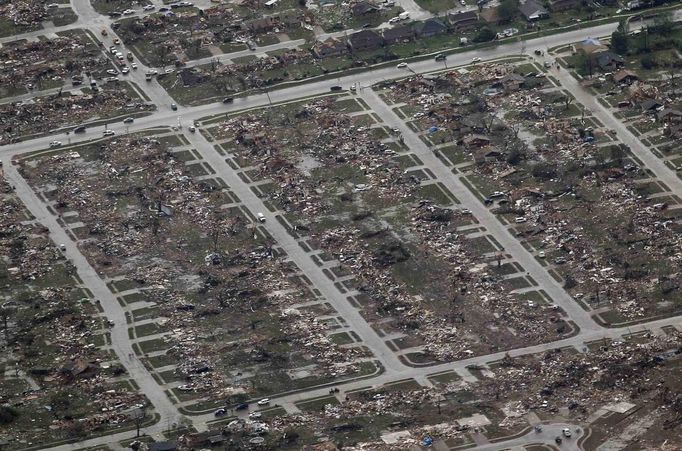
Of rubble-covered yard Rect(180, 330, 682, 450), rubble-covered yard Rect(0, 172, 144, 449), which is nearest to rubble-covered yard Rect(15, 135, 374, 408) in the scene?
rubble-covered yard Rect(0, 172, 144, 449)

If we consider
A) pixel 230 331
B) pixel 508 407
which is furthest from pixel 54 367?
pixel 508 407

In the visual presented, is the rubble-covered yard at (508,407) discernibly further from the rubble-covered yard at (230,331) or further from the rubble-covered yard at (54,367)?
the rubble-covered yard at (54,367)

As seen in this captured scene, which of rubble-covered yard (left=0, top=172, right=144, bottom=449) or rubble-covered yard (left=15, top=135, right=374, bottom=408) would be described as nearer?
rubble-covered yard (left=0, top=172, right=144, bottom=449)

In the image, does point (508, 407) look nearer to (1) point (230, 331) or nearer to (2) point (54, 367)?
(1) point (230, 331)

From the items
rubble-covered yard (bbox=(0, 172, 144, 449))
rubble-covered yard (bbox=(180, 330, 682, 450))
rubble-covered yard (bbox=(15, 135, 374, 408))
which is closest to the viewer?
rubble-covered yard (bbox=(180, 330, 682, 450))

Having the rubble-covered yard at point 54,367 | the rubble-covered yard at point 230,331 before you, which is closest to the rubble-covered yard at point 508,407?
the rubble-covered yard at point 230,331

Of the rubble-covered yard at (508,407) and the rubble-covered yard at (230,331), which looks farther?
the rubble-covered yard at (230,331)

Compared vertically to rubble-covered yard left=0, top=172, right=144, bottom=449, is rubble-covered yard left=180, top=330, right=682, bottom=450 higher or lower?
lower

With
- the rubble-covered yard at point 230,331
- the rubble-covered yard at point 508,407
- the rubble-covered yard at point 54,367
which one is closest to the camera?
the rubble-covered yard at point 508,407

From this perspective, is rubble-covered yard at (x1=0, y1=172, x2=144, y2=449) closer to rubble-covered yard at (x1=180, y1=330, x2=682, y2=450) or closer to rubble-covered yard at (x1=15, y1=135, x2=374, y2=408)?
rubble-covered yard at (x1=15, y1=135, x2=374, y2=408)
